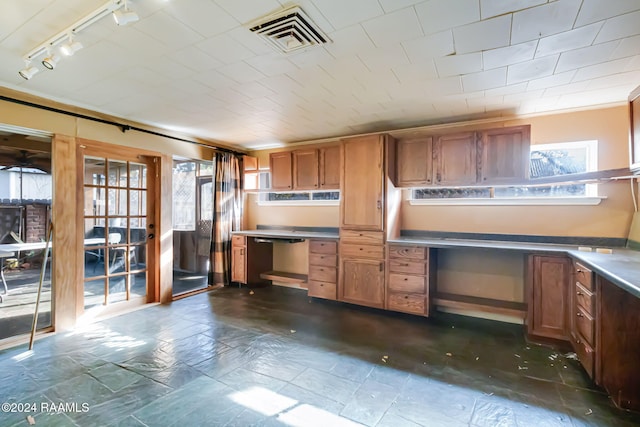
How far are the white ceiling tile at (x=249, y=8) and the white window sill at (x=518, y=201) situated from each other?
2.98 m

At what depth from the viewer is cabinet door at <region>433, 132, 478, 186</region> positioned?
3355mm

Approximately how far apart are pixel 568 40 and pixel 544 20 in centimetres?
36

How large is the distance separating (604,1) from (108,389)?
12.6 ft

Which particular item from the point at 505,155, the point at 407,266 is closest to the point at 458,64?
the point at 505,155

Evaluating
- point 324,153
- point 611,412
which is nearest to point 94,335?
point 324,153

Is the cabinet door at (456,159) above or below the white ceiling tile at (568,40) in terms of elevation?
below

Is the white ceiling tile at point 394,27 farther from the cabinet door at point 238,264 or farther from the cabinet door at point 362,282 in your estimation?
the cabinet door at point 238,264

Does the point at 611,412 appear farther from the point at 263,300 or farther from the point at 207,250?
the point at 207,250

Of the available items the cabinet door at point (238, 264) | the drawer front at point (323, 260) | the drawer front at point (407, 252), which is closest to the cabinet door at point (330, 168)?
the drawer front at point (323, 260)

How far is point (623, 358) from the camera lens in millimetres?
1940

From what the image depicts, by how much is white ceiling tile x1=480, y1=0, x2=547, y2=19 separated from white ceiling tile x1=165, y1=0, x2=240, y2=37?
141 centimetres

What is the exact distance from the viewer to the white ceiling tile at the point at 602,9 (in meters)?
1.57

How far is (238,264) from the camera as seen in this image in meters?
4.88

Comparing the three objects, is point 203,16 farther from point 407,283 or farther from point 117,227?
point 407,283
